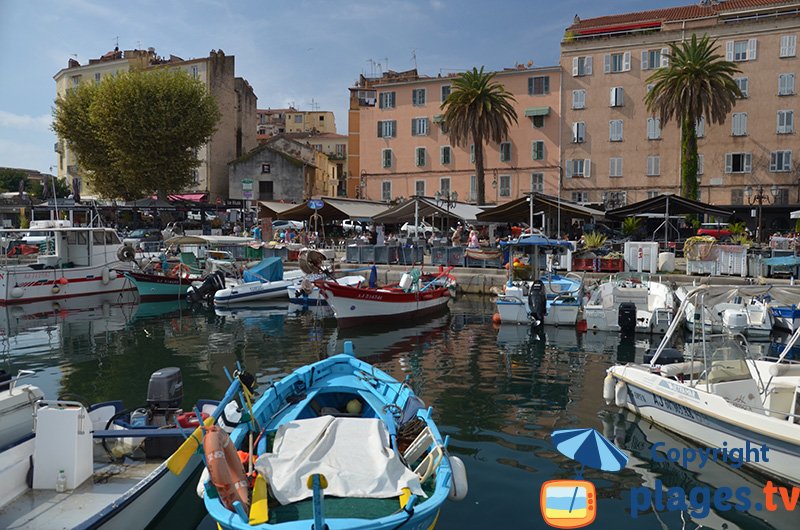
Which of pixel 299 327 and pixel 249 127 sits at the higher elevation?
pixel 249 127

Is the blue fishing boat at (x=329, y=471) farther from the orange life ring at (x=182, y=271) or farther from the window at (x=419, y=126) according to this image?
the window at (x=419, y=126)

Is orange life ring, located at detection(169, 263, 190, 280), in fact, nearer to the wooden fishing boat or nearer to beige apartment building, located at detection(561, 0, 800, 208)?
the wooden fishing boat

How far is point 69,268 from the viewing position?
2819 centimetres

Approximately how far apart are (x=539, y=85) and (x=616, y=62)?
5920 mm

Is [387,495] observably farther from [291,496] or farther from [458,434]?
[458,434]

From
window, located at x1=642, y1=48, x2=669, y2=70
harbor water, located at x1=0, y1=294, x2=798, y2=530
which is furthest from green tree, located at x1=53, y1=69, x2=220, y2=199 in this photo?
window, located at x1=642, y1=48, x2=669, y2=70

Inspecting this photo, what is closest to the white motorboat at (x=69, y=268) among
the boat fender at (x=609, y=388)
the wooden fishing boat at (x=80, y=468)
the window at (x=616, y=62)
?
the wooden fishing boat at (x=80, y=468)

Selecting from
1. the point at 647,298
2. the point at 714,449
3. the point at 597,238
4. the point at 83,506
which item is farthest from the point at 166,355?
the point at 597,238

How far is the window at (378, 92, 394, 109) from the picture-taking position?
5366 centimetres

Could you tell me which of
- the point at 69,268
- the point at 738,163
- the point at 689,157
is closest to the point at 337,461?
the point at 69,268

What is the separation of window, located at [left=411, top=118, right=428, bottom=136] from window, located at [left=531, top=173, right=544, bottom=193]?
10.1m

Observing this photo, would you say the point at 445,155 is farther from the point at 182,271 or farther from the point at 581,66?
the point at 182,271

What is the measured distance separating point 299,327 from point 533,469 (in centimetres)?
1416

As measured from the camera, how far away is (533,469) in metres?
9.13
